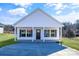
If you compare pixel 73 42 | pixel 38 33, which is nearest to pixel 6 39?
pixel 38 33

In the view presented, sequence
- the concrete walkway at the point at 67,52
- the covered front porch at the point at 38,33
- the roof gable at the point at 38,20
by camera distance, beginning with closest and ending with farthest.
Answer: the concrete walkway at the point at 67,52
the roof gable at the point at 38,20
the covered front porch at the point at 38,33

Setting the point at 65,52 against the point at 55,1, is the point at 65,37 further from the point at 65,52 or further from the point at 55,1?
the point at 55,1

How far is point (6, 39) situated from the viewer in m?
9.61

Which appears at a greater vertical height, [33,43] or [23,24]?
[23,24]

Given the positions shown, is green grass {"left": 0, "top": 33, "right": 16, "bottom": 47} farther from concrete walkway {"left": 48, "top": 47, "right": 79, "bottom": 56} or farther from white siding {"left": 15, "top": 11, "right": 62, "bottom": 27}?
concrete walkway {"left": 48, "top": 47, "right": 79, "bottom": 56}

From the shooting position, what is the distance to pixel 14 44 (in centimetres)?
977

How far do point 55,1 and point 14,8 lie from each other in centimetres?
137

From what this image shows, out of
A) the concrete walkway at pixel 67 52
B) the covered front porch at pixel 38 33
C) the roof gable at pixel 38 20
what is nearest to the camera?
the concrete walkway at pixel 67 52

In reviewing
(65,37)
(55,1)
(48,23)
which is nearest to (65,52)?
(65,37)

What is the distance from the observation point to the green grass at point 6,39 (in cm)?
962

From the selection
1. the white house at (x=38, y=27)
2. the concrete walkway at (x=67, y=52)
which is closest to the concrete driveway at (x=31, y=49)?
the concrete walkway at (x=67, y=52)

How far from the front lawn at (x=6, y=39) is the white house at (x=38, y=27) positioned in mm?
226

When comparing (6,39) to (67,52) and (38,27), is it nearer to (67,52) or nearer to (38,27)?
(38,27)

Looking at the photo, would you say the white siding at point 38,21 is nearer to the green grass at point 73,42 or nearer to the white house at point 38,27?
the white house at point 38,27
